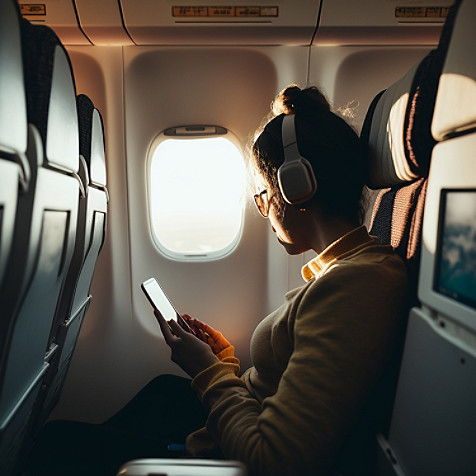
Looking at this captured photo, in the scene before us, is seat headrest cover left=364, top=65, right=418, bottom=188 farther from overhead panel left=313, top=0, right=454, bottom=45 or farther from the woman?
overhead panel left=313, top=0, right=454, bottom=45

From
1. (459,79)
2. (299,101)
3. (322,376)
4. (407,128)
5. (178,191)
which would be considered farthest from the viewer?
(178,191)

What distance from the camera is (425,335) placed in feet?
2.75

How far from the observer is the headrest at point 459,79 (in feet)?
2.22

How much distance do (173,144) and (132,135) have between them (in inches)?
8.4

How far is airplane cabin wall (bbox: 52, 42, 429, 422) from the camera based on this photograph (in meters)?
2.18

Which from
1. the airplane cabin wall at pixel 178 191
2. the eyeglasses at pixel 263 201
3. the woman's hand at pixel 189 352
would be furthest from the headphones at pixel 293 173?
the airplane cabin wall at pixel 178 191

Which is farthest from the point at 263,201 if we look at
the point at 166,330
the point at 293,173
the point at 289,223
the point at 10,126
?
the point at 10,126

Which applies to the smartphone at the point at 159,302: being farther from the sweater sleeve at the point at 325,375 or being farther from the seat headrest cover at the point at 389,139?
the seat headrest cover at the point at 389,139

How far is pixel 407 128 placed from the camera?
3.12ft

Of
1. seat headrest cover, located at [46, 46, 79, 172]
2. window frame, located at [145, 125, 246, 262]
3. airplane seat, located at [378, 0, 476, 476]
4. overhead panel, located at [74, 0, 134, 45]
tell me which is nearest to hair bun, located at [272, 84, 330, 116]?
airplane seat, located at [378, 0, 476, 476]

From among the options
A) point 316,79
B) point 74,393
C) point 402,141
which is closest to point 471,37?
point 402,141

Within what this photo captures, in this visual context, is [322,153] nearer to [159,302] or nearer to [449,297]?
[449,297]

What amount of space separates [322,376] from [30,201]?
2.19ft

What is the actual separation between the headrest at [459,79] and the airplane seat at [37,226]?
759mm
